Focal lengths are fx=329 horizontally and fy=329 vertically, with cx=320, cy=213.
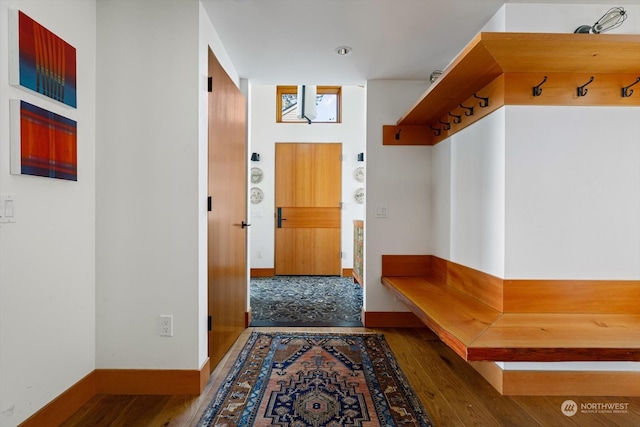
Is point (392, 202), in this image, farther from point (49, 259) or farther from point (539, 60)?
point (49, 259)

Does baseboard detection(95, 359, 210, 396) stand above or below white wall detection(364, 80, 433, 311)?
below

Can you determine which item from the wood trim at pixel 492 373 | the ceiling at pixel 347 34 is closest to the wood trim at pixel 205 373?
the wood trim at pixel 492 373

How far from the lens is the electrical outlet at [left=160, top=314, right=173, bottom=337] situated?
6.42 feet

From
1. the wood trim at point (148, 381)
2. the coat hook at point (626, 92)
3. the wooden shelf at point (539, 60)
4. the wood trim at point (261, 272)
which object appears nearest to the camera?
the wooden shelf at point (539, 60)

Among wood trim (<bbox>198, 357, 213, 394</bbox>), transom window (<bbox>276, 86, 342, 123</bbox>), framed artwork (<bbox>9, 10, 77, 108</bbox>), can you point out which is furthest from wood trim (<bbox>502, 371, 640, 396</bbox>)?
transom window (<bbox>276, 86, 342, 123</bbox>)

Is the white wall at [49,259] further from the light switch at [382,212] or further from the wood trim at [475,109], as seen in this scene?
the wood trim at [475,109]

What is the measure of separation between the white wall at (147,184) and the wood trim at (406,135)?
179 centimetres

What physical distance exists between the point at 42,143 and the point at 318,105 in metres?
4.70

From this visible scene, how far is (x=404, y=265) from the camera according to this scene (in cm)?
310

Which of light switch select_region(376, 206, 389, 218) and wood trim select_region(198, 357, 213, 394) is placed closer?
wood trim select_region(198, 357, 213, 394)

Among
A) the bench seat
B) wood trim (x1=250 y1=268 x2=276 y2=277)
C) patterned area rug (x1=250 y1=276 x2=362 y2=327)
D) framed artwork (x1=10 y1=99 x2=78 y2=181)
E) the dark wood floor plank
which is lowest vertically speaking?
patterned area rug (x1=250 y1=276 x2=362 y2=327)

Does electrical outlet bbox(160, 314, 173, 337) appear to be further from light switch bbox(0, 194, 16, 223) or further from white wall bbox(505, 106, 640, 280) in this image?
white wall bbox(505, 106, 640, 280)

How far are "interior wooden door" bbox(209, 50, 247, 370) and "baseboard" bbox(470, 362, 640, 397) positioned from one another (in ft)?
6.15

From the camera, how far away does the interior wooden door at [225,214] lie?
2.22 metres
